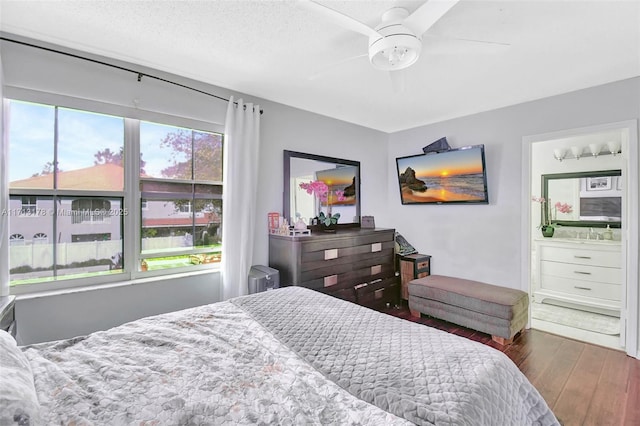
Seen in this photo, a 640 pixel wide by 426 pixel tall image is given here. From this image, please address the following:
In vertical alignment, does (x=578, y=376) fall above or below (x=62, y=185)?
below

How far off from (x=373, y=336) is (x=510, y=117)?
10.4ft

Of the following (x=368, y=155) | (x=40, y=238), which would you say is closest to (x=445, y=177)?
(x=368, y=155)

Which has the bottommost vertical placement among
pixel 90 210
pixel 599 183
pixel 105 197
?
pixel 90 210

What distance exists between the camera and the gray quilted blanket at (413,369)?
2.98 feet

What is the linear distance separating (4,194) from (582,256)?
18.8 feet

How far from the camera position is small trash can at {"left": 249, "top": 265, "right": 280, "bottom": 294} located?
2686 millimetres

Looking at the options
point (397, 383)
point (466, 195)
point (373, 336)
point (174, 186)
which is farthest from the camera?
point (466, 195)

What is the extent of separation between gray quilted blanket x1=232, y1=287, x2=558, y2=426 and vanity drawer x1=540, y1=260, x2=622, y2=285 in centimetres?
351

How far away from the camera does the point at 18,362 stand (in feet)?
3.27

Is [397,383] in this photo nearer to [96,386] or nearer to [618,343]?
[96,386]

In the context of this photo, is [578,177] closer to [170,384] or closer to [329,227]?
[329,227]

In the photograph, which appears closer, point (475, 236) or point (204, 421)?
point (204, 421)

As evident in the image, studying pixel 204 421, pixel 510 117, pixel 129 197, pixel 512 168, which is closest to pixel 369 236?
pixel 512 168

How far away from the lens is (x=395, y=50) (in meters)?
1.66
